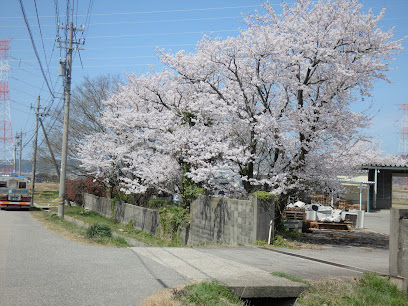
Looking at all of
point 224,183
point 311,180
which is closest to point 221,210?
point 224,183

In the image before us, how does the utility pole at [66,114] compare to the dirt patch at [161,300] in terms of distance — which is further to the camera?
the utility pole at [66,114]

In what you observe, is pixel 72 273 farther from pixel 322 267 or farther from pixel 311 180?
pixel 311 180

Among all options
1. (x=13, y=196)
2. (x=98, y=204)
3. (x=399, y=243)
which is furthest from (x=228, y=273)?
(x=13, y=196)

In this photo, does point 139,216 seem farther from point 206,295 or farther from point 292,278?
point 206,295

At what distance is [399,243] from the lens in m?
9.16

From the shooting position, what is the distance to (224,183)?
19047 mm

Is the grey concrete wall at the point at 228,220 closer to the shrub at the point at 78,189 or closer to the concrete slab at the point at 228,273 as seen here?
the concrete slab at the point at 228,273

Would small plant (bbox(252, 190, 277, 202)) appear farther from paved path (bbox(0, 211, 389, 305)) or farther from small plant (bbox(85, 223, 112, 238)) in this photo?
small plant (bbox(85, 223, 112, 238))

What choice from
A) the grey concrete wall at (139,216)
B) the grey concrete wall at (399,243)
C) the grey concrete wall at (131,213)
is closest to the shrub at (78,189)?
the grey concrete wall at (131,213)

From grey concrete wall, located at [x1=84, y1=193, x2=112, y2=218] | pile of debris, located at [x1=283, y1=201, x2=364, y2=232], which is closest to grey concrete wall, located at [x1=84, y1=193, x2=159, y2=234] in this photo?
grey concrete wall, located at [x1=84, y1=193, x2=112, y2=218]

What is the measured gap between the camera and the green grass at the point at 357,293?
7816 mm

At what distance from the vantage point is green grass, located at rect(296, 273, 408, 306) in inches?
308

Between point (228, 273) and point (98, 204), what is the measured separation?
1180 inches

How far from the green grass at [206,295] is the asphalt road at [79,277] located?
558 mm
